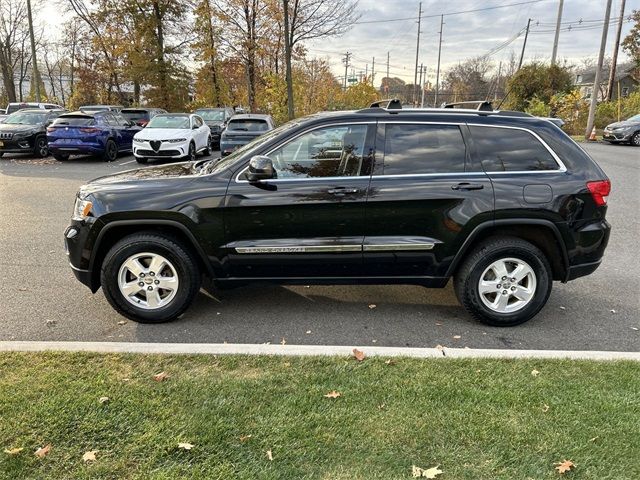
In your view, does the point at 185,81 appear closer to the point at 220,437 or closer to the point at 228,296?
the point at 228,296

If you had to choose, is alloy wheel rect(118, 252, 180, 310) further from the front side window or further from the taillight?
the taillight

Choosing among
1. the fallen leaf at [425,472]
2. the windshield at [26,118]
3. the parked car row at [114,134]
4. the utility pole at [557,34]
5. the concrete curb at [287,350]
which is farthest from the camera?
the utility pole at [557,34]

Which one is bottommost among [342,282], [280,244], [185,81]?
[342,282]

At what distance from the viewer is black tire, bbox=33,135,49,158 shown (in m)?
16.0

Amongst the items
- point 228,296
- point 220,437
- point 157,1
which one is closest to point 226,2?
point 157,1

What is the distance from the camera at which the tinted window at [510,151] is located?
4070 mm

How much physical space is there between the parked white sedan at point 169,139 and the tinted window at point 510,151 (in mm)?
11827

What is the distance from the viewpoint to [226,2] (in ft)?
98.0

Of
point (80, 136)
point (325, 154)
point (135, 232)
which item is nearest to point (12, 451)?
point (135, 232)

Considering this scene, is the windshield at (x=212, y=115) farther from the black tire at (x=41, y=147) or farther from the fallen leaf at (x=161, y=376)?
the fallen leaf at (x=161, y=376)

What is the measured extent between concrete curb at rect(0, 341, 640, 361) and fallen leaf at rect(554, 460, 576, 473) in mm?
1113

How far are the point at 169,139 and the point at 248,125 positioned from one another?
2392 millimetres

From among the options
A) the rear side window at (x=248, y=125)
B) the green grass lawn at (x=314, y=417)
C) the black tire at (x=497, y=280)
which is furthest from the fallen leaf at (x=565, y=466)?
the rear side window at (x=248, y=125)

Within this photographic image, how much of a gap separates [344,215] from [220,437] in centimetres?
201
